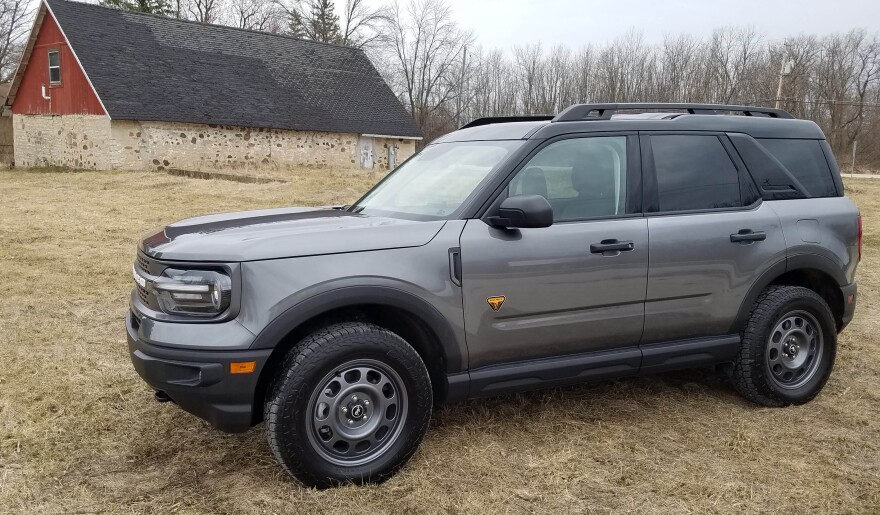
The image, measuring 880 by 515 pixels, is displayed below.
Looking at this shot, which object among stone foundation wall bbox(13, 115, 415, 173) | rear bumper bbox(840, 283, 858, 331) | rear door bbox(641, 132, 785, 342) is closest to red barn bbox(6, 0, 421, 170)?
stone foundation wall bbox(13, 115, 415, 173)

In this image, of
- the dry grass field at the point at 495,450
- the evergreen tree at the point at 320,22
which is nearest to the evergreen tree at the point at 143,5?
the evergreen tree at the point at 320,22

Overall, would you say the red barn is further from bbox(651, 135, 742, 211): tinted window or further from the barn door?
bbox(651, 135, 742, 211): tinted window

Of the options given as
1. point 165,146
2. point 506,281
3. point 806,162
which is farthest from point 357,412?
point 165,146

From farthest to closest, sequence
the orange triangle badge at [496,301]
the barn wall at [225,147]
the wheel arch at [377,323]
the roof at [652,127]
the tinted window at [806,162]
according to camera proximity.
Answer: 1. the barn wall at [225,147]
2. the tinted window at [806,162]
3. the roof at [652,127]
4. the orange triangle badge at [496,301]
5. the wheel arch at [377,323]

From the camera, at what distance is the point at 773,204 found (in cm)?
471

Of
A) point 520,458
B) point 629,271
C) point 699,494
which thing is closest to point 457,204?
point 629,271

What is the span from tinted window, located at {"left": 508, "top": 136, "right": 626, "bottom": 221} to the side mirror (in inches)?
11.1

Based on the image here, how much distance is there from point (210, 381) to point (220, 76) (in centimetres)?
2942

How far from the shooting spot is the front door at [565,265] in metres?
3.81

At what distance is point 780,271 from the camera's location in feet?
15.3

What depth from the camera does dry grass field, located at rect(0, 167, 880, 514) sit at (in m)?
3.45

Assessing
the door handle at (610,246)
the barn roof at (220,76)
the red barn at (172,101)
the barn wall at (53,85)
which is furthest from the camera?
the barn roof at (220,76)

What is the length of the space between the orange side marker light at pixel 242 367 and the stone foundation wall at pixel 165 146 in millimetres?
25074

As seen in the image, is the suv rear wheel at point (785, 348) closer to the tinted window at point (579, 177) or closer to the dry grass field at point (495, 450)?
the dry grass field at point (495, 450)
